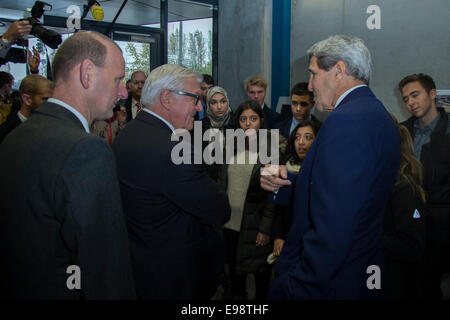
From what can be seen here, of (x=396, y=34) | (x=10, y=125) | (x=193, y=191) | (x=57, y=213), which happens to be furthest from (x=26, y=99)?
(x=396, y=34)

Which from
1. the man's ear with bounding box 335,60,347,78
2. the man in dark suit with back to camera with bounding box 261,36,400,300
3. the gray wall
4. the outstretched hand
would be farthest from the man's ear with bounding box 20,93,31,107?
the gray wall

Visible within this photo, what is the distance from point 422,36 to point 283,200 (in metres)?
3.14

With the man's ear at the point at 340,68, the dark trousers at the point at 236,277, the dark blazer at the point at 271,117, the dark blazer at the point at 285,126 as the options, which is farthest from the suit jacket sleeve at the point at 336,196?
the dark blazer at the point at 271,117

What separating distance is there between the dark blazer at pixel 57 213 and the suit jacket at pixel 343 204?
0.63 metres

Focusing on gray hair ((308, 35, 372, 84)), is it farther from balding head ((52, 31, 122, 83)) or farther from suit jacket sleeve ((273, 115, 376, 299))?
balding head ((52, 31, 122, 83))

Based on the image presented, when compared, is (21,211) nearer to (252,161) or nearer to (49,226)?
(49,226)

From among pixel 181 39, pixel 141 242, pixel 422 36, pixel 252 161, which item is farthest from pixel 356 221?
pixel 181 39

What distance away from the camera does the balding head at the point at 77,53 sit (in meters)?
1.03

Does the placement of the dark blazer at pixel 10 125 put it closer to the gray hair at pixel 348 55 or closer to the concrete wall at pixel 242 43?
the gray hair at pixel 348 55

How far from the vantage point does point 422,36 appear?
11.9 ft

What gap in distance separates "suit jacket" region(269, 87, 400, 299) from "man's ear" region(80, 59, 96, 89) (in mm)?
805

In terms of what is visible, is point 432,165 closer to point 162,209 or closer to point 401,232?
point 401,232
